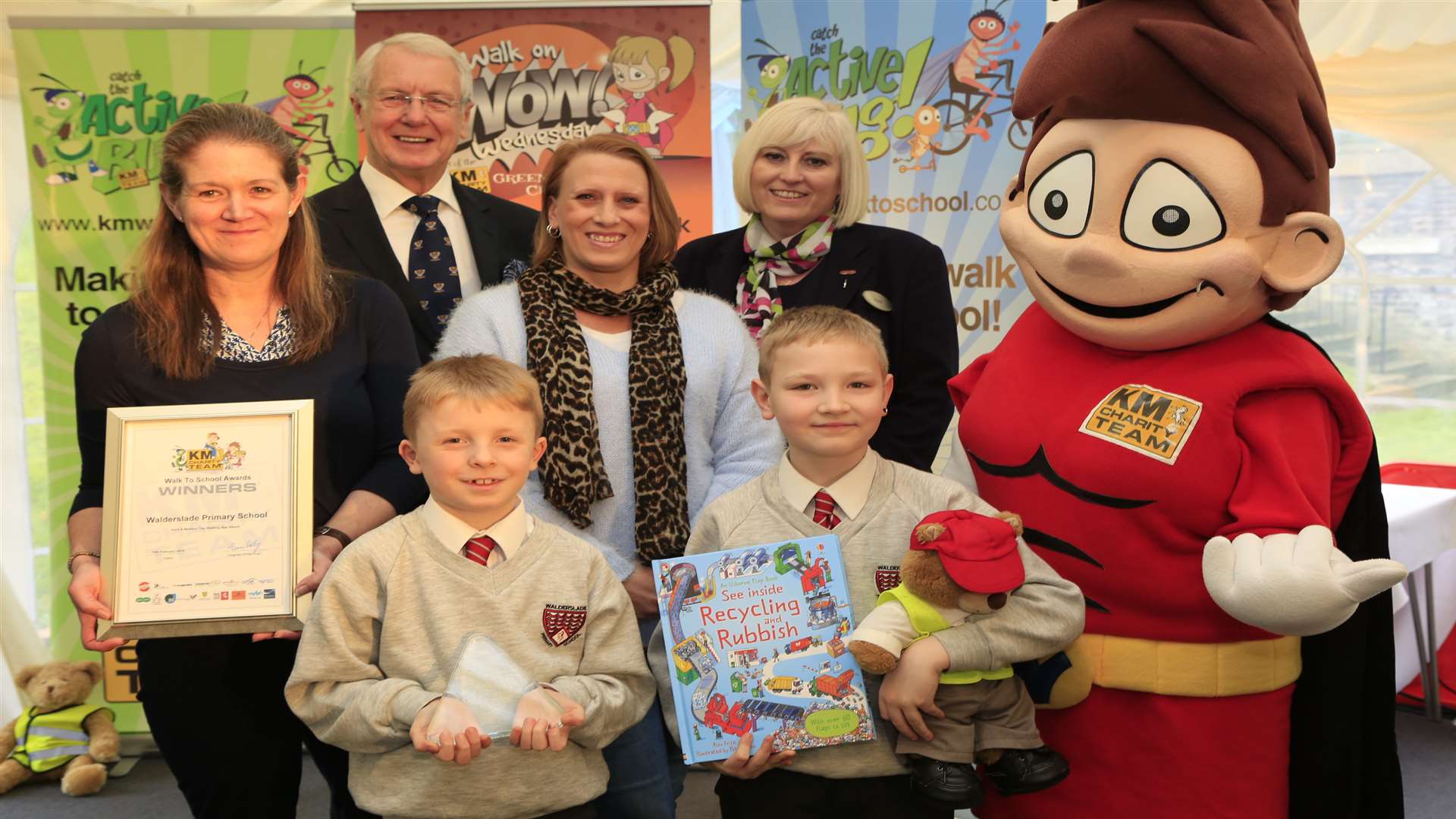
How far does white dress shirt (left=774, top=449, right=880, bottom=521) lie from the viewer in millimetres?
2180

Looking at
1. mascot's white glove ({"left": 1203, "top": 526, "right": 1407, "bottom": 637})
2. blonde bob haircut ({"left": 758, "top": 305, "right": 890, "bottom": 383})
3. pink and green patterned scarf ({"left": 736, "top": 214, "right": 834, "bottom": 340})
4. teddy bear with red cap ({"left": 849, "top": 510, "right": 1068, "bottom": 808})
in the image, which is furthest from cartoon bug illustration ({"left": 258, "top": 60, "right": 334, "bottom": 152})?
mascot's white glove ({"left": 1203, "top": 526, "right": 1407, "bottom": 637})

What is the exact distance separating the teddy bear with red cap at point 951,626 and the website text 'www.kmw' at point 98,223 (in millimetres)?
3459

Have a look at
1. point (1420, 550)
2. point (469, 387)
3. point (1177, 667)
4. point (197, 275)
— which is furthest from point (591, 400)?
point (1420, 550)

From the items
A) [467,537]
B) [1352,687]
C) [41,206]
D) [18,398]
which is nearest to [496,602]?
[467,537]

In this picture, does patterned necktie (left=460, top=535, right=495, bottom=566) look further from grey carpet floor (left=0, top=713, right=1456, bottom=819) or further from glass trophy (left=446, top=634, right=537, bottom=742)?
grey carpet floor (left=0, top=713, right=1456, bottom=819)

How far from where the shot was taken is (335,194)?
312 centimetres

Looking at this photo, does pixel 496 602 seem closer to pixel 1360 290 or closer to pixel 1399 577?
pixel 1399 577

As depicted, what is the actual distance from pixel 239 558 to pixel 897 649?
126 cm

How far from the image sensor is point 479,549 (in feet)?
6.66

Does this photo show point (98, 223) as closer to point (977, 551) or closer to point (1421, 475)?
point (977, 551)

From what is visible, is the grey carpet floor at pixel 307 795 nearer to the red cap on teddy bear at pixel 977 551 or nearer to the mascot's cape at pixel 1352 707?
the mascot's cape at pixel 1352 707

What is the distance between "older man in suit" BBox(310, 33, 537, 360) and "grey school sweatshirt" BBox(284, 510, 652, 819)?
117cm

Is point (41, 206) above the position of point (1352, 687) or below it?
above

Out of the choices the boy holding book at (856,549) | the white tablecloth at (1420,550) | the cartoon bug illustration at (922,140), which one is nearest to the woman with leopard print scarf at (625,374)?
the boy holding book at (856,549)
